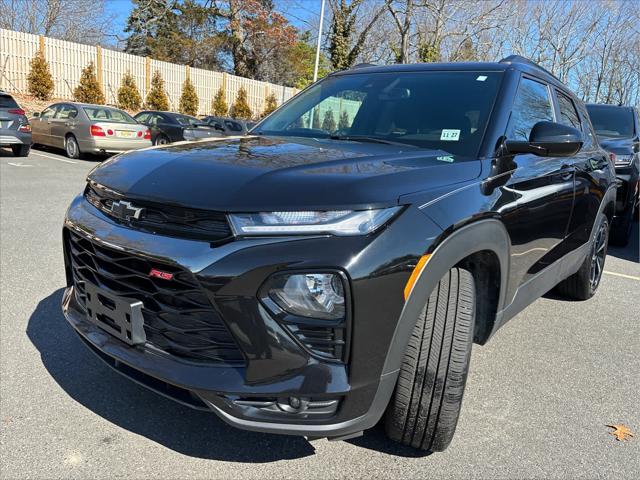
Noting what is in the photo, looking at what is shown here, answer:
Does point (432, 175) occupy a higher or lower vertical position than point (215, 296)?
higher

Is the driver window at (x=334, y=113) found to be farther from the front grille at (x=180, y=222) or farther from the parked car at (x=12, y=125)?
the parked car at (x=12, y=125)

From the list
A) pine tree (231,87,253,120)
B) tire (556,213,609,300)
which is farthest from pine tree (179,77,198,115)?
tire (556,213,609,300)

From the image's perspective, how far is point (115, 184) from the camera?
224cm

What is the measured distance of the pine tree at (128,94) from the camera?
23.2 m

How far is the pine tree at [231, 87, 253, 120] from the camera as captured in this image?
2948cm

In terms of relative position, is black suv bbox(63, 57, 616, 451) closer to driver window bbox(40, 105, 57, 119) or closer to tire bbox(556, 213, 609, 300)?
tire bbox(556, 213, 609, 300)

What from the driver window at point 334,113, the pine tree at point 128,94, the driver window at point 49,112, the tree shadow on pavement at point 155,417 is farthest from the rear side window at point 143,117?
the tree shadow on pavement at point 155,417

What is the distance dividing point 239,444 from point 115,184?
1270 millimetres

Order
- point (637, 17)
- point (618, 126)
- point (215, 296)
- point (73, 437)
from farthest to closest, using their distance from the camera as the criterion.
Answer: point (637, 17) → point (618, 126) → point (73, 437) → point (215, 296)

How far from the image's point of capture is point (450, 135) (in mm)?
2738

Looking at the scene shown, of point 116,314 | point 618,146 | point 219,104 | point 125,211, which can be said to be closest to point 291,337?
point 116,314

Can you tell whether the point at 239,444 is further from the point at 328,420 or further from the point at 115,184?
the point at 115,184

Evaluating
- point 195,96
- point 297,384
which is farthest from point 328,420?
point 195,96

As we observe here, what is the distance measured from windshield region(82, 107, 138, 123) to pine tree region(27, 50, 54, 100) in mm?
8744
